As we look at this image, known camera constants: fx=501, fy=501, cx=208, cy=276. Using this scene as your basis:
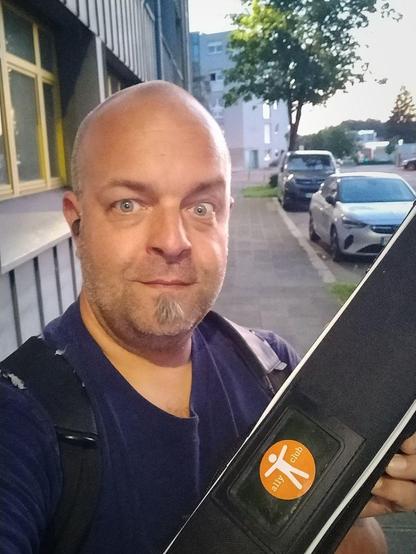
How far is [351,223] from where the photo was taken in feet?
16.8

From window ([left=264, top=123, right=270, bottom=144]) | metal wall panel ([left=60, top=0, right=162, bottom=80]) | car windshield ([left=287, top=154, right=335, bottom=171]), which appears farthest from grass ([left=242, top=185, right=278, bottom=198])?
metal wall panel ([left=60, top=0, right=162, bottom=80])

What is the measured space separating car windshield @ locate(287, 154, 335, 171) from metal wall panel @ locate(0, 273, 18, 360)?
6645mm

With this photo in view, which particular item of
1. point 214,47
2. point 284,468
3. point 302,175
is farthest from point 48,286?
point 214,47

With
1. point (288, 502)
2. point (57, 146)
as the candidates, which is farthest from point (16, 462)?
point (57, 146)

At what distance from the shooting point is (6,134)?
72.2 inches

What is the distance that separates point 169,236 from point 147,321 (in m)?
0.13

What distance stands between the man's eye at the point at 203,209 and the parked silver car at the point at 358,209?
395 centimetres

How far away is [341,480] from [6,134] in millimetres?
1750

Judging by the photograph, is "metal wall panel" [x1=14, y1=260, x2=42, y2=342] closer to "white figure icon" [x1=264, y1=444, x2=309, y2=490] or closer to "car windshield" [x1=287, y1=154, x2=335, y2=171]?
"white figure icon" [x1=264, y1=444, x2=309, y2=490]

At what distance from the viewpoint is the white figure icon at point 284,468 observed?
513 mm

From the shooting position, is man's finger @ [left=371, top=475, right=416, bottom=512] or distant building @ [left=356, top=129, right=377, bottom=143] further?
distant building @ [left=356, top=129, right=377, bottom=143]

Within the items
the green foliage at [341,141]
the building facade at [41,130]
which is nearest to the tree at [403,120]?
the green foliage at [341,141]

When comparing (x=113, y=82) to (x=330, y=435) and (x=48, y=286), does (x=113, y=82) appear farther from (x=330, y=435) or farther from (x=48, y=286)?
(x=330, y=435)

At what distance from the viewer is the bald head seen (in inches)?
29.6
